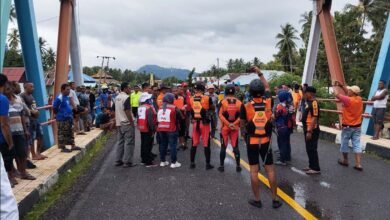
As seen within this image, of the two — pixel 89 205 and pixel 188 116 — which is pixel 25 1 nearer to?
pixel 188 116

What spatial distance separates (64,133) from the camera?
32.6 feet

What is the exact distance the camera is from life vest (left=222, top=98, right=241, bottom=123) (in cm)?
801

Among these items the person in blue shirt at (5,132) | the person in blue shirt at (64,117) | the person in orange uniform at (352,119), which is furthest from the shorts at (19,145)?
the person in orange uniform at (352,119)

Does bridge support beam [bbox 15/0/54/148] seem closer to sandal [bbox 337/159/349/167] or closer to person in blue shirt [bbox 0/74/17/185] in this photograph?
person in blue shirt [bbox 0/74/17/185]

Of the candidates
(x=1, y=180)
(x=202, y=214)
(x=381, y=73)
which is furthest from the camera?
(x=381, y=73)

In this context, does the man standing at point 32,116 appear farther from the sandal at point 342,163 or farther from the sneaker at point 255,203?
the sandal at point 342,163

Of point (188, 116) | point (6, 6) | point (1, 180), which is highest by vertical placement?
point (6, 6)

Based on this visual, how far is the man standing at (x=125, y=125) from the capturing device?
354 inches

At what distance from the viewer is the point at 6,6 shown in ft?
25.3

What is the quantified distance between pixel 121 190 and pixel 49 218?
5.13 feet

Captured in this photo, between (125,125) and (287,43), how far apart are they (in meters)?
63.4

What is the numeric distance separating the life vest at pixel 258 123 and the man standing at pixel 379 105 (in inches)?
257

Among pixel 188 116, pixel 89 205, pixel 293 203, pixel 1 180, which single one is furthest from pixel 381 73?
pixel 1 180

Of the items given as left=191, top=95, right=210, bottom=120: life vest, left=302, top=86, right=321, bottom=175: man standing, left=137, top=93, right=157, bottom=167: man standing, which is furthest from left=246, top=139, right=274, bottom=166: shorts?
left=137, top=93, right=157, bottom=167: man standing
